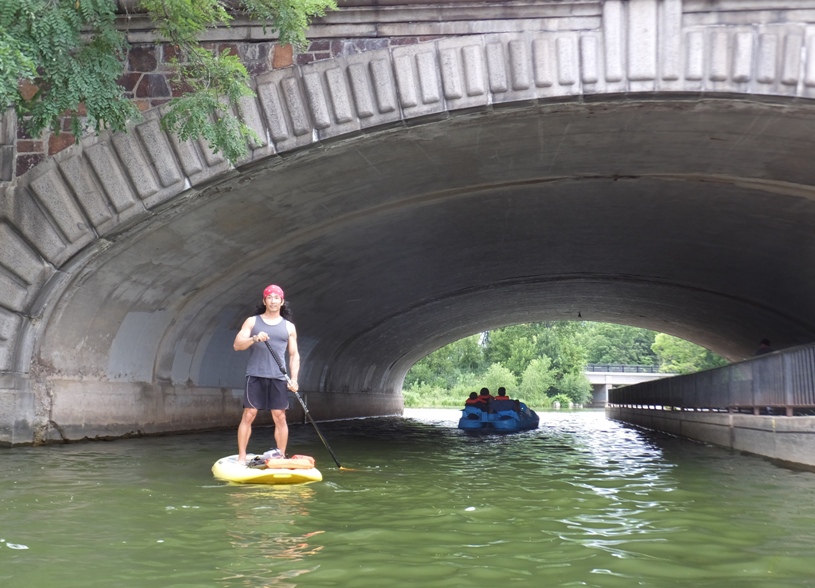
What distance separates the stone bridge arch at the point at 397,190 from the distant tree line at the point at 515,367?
45.7 meters

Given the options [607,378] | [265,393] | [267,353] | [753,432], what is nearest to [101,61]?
[267,353]

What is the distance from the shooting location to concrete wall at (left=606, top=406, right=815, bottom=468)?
10.9 m

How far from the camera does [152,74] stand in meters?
11.3

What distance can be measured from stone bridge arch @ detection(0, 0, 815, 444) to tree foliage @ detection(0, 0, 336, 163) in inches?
51.3

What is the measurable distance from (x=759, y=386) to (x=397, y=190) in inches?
248

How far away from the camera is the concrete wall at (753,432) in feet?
35.6

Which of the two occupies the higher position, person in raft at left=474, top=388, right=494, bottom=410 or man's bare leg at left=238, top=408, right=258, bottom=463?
person in raft at left=474, top=388, right=494, bottom=410

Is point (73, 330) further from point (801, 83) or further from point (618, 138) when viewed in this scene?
point (801, 83)

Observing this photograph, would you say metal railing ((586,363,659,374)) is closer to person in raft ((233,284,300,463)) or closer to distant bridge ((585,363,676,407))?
distant bridge ((585,363,676,407))

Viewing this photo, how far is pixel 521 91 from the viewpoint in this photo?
10500mm

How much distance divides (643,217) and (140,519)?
1222 centimetres

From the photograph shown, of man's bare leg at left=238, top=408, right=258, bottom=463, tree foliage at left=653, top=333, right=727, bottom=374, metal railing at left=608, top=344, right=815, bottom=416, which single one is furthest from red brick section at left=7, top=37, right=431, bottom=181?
tree foliage at left=653, top=333, right=727, bottom=374

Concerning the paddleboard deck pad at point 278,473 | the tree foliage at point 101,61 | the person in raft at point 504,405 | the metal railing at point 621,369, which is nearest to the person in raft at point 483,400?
the person in raft at point 504,405

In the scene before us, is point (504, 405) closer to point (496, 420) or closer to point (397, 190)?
point (496, 420)
